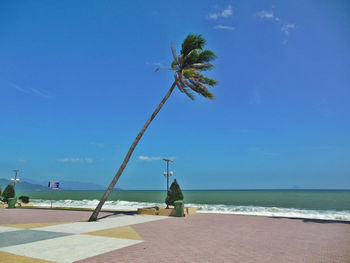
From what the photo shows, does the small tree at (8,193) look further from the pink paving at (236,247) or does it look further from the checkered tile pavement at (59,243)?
the pink paving at (236,247)

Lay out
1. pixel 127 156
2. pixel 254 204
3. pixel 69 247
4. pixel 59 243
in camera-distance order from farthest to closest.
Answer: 1. pixel 254 204
2. pixel 127 156
3. pixel 59 243
4. pixel 69 247

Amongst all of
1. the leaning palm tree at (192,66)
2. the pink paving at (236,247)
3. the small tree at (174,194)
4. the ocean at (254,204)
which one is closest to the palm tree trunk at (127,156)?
the leaning palm tree at (192,66)

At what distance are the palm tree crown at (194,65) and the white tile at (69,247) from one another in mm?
11962

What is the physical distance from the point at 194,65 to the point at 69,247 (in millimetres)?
14064

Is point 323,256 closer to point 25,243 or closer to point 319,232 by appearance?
point 319,232

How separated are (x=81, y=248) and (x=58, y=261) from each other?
4.45 ft

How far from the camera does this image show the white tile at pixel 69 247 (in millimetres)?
6453

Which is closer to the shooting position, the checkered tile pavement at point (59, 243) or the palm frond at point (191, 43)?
the checkered tile pavement at point (59, 243)

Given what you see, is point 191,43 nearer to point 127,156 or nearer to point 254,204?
point 127,156

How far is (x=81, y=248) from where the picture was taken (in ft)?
23.8

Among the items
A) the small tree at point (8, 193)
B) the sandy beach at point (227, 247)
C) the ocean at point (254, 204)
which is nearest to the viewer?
the sandy beach at point (227, 247)

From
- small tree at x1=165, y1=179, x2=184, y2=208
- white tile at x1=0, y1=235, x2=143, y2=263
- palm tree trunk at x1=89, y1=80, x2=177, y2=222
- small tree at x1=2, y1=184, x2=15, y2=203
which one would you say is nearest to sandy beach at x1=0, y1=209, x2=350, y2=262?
white tile at x1=0, y1=235, x2=143, y2=263

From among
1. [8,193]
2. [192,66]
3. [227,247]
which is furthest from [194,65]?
[8,193]

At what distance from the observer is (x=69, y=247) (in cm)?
737
